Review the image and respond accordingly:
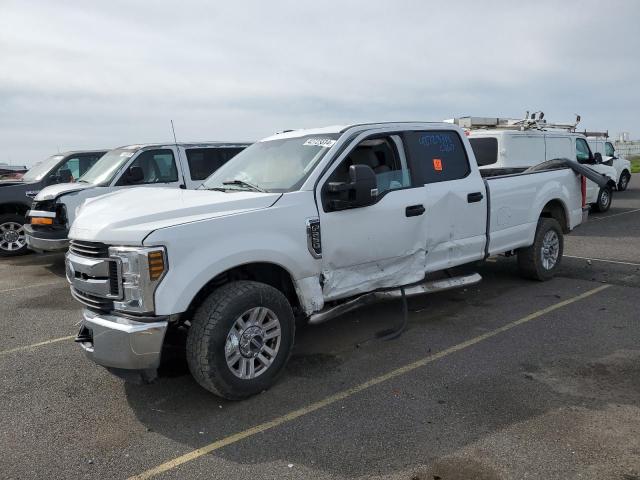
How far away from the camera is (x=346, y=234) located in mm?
4570

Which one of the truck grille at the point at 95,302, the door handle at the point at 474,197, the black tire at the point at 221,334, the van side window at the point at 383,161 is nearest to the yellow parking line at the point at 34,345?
the truck grille at the point at 95,302

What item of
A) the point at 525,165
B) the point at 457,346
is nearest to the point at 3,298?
the point at 457,346

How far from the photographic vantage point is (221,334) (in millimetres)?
3746

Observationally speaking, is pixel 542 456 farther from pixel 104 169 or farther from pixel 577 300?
pixel 104 169

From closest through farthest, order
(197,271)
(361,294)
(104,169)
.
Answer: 1. (197,271)
2. (361,294)
3. (104,169)

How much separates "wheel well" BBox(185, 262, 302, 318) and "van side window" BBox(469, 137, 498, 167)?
7.88 m

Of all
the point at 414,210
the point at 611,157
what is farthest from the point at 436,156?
the point at 611,157

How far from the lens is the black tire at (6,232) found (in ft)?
33.5

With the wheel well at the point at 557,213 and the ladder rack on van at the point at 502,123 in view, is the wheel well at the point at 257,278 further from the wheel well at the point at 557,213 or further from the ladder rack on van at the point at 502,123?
the ladder rack on van at the point at 502,123

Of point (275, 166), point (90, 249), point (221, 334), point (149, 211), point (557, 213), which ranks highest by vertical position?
point (275, 166)

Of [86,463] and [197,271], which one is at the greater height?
[197,271]

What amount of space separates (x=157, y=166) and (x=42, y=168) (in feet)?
10.8

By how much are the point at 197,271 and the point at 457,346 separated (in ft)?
8.44

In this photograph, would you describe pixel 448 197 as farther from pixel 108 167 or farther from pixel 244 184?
pixel 108 167
